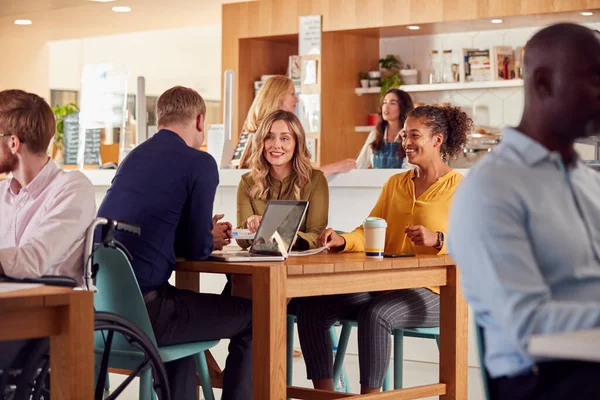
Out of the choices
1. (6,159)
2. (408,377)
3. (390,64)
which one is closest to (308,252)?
(6,159)

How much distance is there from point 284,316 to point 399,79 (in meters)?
5.84

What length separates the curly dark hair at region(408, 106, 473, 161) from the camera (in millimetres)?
3439

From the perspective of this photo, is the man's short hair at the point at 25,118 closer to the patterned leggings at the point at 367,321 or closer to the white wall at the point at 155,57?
the patterned leggings at the point at 367,321

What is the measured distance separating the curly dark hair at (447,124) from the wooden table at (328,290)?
0.56 meters

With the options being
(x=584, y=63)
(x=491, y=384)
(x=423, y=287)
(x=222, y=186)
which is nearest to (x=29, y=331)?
(x=491, y=384)

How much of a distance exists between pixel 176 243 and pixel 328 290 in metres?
0.49

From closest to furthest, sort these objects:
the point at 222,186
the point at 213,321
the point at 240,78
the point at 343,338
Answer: the point at 213,321 → the point at 343,338 → the point at 222,186 → the point at 240,78

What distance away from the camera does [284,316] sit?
2.63 metres

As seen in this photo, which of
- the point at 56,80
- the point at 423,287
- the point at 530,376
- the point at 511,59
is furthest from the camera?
the point at 56,80

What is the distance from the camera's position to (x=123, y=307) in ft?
8.76

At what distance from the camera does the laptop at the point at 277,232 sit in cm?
281

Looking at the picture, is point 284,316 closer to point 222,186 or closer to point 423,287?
point 423,287

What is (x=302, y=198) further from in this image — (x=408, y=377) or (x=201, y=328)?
(x=408, y=377)

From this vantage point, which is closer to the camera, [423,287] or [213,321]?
[213,321]
